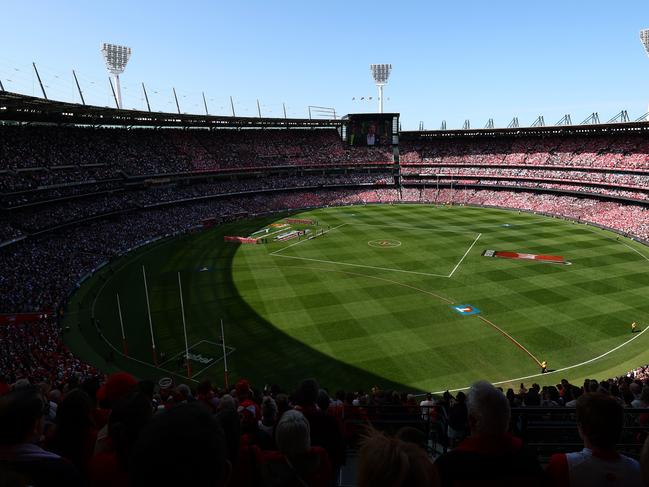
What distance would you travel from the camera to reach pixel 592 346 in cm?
2833

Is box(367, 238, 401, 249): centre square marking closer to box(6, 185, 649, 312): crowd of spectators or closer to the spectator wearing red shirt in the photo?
box(6, 185, 649, 312): crowd of spectators

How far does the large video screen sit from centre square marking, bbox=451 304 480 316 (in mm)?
80130

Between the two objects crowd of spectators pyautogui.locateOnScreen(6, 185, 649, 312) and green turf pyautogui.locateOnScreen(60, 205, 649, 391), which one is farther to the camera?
crowd of spectators pyautogui.locateOnScreen(6, 185, 649, 312)

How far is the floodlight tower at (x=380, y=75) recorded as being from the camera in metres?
120

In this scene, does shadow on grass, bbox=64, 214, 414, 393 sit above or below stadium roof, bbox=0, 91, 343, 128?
below

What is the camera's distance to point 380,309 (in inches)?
1384

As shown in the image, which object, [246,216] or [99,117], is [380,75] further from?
[99,117]

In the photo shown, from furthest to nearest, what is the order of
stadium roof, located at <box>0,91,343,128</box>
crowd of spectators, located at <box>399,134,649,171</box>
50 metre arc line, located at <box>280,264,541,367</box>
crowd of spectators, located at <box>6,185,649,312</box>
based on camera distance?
1. crowd of spectators, located at <box>399,134,649,171</box>
2. stadium roof, located at <box>0,91,343,128</box>
3. crowd of spectators, located at <box>6,185,649,312</box>
4. 50 metre arc line, located at <box>280,264,541,367</box>

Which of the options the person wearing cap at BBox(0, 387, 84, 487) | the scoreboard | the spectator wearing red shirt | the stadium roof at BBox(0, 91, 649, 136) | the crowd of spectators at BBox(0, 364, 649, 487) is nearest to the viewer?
the crowd of spectators at BBox(0, 364, 649, 487)

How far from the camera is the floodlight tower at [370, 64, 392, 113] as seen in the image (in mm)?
120031

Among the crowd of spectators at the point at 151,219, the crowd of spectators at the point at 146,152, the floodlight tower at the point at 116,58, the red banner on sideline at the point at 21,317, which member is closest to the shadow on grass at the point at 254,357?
the red banner on sideline at the point at 21,317

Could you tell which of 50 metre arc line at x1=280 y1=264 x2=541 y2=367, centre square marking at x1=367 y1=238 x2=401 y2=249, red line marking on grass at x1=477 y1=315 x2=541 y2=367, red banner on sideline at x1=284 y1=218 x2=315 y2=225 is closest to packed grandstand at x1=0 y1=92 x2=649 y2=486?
red line marking on grass at x1=477 y1=315 x2=541 y2=367

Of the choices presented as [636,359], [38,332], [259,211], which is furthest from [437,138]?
[38,332]

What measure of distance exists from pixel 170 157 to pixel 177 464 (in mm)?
84144
